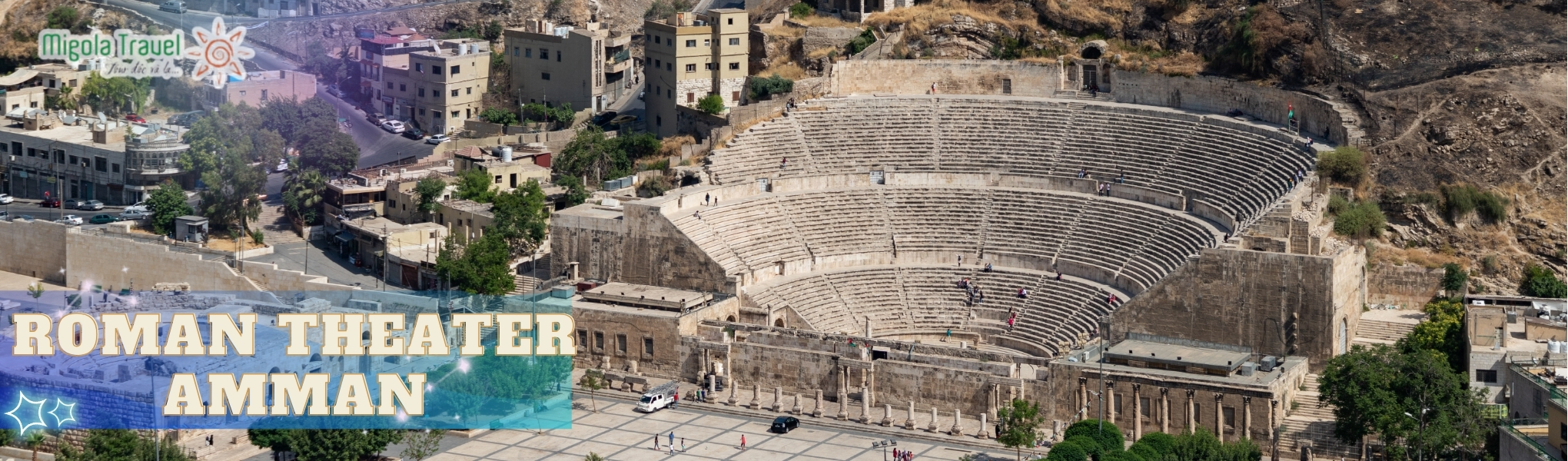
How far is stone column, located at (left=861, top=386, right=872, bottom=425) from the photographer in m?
84.1

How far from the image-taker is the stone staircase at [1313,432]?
80188 millimetres

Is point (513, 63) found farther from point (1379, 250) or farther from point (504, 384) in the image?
point (1379, 250)

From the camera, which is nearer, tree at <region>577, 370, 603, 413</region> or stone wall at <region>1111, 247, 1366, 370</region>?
stone wall at <region>1111, 247, 1366, 370</region>

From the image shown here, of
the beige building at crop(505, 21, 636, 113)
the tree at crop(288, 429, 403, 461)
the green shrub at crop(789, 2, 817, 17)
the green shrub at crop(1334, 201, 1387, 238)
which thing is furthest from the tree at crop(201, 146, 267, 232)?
the green shrub at crop(1334, 201, 1387, 238)

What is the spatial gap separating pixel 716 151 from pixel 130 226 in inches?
989

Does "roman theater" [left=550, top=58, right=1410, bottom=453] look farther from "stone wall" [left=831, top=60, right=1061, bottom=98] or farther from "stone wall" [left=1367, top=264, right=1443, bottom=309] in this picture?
"stone wall" [left=1367, top=264, right=1443, bottom=309]

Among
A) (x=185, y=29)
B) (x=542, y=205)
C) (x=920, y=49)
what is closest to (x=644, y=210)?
(x=542, y=205)

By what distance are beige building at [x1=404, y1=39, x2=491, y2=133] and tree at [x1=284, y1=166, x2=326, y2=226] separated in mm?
14327

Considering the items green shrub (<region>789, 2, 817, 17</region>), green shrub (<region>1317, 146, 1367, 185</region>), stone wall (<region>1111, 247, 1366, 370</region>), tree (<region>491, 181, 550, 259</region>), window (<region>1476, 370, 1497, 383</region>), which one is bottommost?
window (<region>1476, 370, 1497, 383</region>)

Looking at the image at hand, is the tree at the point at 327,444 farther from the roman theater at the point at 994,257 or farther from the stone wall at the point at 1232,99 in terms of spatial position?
the stone wall at the point at 1232,99

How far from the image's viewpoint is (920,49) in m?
110

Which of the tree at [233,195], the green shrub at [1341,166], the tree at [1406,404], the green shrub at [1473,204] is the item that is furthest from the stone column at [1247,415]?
the tree at [233,195]

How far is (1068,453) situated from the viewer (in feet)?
249
